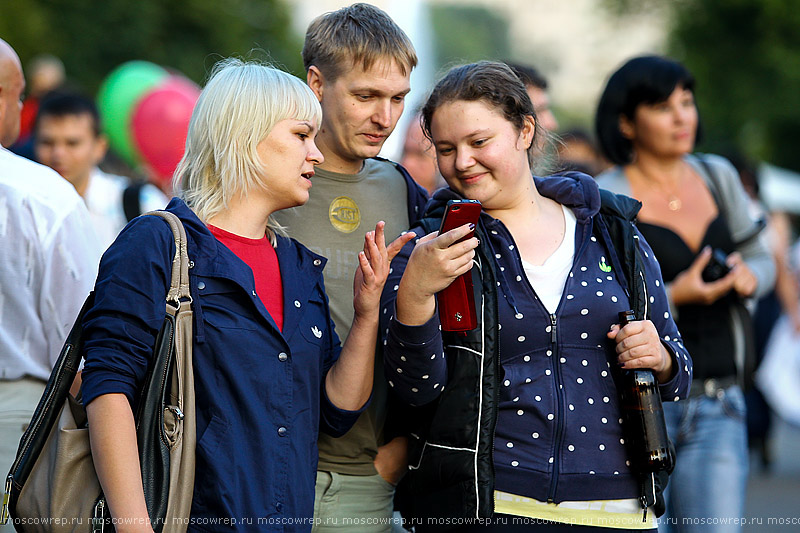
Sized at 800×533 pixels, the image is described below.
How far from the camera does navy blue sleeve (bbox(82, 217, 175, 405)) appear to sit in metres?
2.54

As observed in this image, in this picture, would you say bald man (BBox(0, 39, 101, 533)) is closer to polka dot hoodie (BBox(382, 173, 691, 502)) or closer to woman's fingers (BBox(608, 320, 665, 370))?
polka dot hoodie (BBox(382, 173, 691, 502))

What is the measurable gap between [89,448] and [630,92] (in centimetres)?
286

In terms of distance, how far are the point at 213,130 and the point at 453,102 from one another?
738 mm

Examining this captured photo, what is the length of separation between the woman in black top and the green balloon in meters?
7.17

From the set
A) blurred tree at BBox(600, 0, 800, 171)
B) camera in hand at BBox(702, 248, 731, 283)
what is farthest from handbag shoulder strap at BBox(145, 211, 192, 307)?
blurred tree at BBox(600, 0, 800, 171)

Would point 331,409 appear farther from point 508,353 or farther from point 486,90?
point 486,90

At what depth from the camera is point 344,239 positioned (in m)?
3.33

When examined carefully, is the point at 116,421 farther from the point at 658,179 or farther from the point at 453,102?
the point at 658,179

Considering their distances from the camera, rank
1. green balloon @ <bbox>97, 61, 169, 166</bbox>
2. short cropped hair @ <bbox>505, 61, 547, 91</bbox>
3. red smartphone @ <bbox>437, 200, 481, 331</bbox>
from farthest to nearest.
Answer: green balloon @ <bbox>97, 61, 169, 166</bbox> → short cropped hair @ <bbox>505, 61, 547, 91</bbox> → red smartphone @ <bbox>437, 200, 481, 331</bbox>

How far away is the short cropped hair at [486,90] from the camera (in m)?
3.05

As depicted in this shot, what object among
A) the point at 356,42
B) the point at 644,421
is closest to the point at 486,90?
the point at 356,42

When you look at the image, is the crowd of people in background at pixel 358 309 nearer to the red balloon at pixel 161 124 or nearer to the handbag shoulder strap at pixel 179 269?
the handbag shoulder strap at pixel 179 269

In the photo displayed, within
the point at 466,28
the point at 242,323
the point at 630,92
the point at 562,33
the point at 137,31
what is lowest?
the point at 242,323

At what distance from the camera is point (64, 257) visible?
11.1ft
